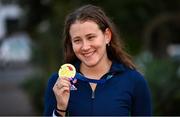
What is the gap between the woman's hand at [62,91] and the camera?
303 centimetres

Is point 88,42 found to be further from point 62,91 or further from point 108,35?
point 62,91

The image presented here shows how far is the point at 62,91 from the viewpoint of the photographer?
303cm

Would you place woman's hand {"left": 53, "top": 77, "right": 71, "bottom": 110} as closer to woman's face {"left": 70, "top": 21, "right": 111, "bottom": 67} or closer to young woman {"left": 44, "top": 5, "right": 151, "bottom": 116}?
young woman {"left": 44, "top": 5, "right": 151, "bottom": 116}

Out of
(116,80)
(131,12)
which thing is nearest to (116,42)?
(116,80)

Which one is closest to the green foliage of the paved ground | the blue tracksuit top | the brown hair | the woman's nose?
the paved ground

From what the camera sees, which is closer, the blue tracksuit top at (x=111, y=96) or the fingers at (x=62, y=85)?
the fingers at (x=62, y=85)

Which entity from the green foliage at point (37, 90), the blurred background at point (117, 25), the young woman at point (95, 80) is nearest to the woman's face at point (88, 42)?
the young woman at point (95, 80)

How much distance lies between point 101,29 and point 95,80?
1.02 feet

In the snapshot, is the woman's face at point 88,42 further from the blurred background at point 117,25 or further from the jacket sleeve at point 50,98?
the blurred background at point 117,25

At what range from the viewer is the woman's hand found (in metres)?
3.03

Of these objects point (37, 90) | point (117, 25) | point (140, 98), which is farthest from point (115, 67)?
point (37, 90)

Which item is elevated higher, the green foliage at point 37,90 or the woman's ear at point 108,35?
the woman's ear at point 108,35

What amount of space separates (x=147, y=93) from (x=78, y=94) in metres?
0.44

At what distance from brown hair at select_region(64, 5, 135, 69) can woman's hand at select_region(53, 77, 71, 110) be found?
31cm
